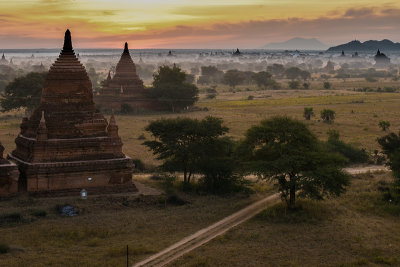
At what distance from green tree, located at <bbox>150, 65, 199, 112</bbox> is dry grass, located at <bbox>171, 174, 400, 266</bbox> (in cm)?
3840

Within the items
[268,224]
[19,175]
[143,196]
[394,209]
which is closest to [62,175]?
[19,175]

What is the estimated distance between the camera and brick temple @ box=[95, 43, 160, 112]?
57688 millimetres

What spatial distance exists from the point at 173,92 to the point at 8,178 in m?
40.3

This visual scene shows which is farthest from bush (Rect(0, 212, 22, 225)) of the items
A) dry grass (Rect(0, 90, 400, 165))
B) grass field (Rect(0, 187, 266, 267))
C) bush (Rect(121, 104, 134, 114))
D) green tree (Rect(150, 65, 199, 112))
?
green tree (Rect(150, 65, 199, 112))

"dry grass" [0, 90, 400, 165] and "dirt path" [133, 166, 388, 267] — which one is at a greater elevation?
"dry grass" [0, 90, 400, 165]

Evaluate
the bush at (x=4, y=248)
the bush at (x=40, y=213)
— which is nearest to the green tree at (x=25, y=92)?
the bush at (x=40, y=213)

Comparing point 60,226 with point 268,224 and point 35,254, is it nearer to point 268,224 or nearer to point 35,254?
point 35,254

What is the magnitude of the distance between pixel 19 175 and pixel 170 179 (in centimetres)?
673

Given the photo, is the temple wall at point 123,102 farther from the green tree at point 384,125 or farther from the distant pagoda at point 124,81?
the green tree at point 384,125

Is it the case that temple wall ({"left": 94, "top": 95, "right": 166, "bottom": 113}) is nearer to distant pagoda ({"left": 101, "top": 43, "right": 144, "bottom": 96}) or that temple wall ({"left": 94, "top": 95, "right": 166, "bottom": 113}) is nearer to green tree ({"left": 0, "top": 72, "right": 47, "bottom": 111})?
distant pagoda ({"left": 101, "top": 43, "right": 144, "bottom": 96})

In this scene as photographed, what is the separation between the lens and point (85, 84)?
23719 mm

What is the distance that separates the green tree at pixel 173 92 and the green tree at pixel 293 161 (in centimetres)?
3665

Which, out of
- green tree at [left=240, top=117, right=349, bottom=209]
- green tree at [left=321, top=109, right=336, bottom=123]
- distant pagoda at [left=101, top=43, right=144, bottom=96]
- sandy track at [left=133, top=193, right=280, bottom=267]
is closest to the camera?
sandy track at [left=133, top=193, right=280, bottom=267]

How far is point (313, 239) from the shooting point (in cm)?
1816
